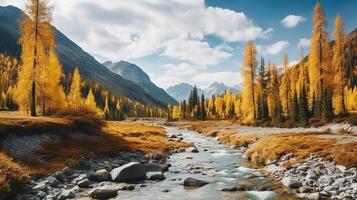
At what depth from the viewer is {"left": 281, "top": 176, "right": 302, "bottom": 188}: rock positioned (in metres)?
25.9

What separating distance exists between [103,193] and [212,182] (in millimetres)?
9257

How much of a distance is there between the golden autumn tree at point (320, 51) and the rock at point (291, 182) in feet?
147

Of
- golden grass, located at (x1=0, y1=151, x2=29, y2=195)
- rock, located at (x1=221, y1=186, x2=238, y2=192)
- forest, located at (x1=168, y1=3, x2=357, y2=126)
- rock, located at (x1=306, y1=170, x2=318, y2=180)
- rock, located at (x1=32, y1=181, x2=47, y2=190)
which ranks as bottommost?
rock, located at (x1=221, y1=186, x2=238, y2=192)

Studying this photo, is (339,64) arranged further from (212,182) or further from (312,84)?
(212,182)

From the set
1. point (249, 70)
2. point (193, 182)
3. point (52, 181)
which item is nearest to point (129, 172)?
point (193, 182)

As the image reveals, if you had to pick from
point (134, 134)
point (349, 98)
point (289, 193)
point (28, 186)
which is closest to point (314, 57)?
point (134, 134)

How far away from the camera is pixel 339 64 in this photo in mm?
71688

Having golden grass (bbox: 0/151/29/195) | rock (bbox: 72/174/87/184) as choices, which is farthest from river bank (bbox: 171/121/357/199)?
golden grass (bbox: 0/151/29/195)

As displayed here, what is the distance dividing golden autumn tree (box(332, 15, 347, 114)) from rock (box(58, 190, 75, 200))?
59.1m

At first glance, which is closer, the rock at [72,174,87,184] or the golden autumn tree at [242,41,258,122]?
the rock at [72,174,87,184]

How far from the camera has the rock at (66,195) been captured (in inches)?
888

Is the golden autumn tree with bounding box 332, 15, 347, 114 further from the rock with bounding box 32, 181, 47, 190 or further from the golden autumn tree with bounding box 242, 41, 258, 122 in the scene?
the rock with bounding box 32, 181, 47, 190

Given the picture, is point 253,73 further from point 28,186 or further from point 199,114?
point 199,114

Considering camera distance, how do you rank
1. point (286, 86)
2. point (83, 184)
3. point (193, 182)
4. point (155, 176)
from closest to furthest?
point (83, 184) < point (193, 182) < point (155, 176) < point (286, 86)
